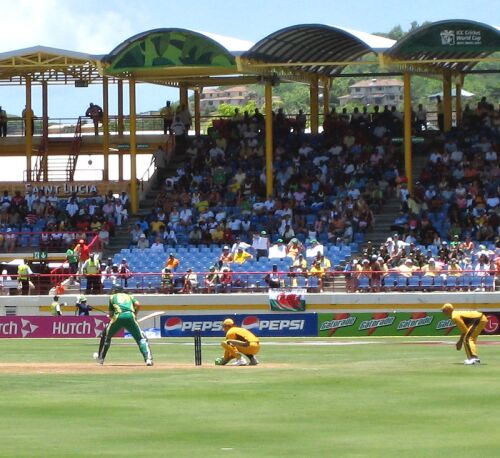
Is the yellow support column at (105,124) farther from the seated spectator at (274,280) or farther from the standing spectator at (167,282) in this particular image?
the seated spectator at (274,280)

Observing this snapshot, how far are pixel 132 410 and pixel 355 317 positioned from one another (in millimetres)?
19318

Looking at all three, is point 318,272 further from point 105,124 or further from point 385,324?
point 105,124

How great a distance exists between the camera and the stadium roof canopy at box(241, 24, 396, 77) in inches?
1764

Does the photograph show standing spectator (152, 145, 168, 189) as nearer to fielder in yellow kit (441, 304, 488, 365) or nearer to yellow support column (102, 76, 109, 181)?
yellow support column (102, 76, 109, 181)

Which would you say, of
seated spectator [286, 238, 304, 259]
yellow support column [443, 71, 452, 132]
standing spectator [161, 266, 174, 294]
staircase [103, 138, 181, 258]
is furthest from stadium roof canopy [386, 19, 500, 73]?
staircase [103, 138, 181, 258]

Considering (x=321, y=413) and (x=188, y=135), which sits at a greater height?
(x=188, y=135)

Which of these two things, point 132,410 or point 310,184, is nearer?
point 132,410

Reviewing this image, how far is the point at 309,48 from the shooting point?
47.6m

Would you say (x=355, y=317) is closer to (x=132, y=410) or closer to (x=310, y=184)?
(x=310, y=184)

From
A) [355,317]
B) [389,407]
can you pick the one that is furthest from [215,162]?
[389,407]

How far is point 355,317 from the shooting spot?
124ft

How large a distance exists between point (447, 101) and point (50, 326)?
1888 cm

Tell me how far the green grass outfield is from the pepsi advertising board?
7.55 metres

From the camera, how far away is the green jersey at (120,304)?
2527cm
